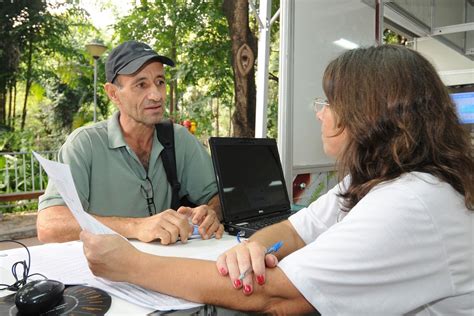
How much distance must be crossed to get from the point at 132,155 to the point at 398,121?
1309 mm

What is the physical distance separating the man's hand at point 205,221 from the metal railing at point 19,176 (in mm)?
7074

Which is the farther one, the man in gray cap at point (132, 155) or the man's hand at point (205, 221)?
the man in gray cap at point (132, 155)

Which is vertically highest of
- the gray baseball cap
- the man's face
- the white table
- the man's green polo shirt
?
the gray baseball cap

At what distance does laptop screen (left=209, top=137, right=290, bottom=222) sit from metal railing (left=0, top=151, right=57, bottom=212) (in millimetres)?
6874

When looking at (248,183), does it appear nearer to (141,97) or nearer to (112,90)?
(141,97)

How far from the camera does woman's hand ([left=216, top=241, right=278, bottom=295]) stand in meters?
0.83

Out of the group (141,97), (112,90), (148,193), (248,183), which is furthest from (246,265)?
(112,90)

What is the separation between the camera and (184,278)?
865mm

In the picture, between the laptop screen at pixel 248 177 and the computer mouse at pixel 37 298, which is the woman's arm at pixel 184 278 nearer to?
the computer mouse at pixel 37 298

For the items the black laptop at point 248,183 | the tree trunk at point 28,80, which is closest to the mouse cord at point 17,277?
the black laptop at point 248,183

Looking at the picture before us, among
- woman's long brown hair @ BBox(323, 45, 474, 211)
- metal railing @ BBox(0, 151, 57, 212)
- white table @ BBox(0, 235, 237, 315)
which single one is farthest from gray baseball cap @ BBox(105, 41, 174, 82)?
metal railing @ BBox(0, 151, 57, 212)

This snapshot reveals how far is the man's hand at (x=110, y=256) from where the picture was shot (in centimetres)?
91

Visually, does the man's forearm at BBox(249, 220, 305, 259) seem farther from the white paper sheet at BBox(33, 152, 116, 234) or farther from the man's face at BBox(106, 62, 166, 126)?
the man's face at BBox(106, 62, 166, 126)

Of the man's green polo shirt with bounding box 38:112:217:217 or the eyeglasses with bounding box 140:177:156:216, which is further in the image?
the eyeglasses with bounding box 140:177:156:216
